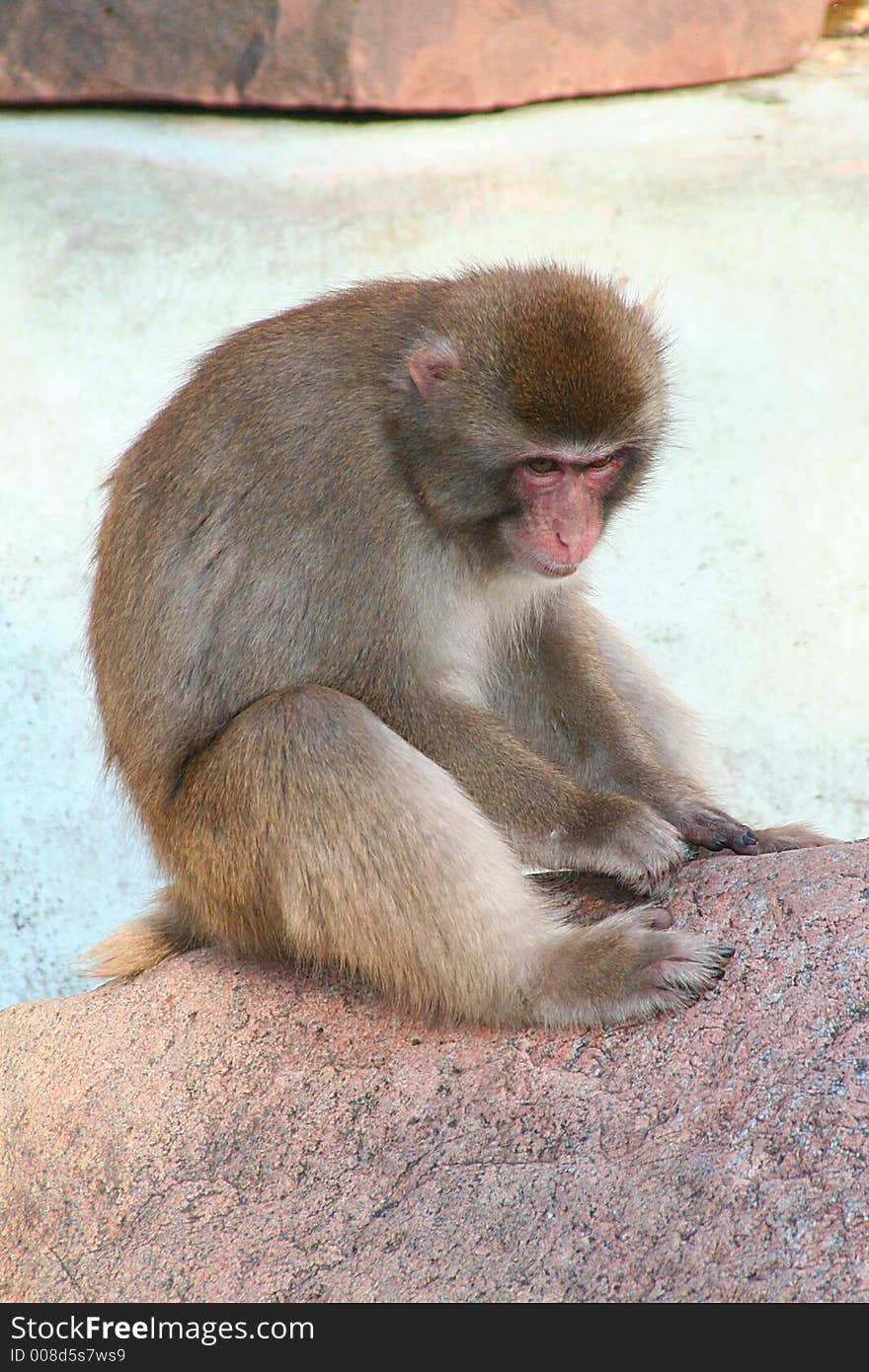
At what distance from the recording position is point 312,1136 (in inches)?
120

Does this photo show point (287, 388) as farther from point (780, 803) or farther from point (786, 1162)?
point (780, 803)

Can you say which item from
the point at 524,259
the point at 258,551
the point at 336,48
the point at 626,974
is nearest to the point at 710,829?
the point at 626,974

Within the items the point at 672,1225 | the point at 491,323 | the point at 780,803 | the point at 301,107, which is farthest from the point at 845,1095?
the point at 301,107

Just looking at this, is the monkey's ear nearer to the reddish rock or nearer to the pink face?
the pink face

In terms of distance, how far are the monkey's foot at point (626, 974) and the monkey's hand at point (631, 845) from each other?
0.63 ft

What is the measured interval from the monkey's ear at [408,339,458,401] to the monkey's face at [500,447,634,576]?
0.25 m

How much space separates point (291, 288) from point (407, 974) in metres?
4.82

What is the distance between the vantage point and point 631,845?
3287mm

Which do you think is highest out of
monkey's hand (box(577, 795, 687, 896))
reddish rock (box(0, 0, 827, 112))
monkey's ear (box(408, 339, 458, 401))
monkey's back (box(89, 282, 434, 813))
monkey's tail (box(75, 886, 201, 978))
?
reddish rock (box(0, 0, 827, 112))

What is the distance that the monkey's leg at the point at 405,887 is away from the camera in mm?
3020

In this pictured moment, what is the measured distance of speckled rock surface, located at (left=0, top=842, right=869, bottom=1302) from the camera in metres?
2.60

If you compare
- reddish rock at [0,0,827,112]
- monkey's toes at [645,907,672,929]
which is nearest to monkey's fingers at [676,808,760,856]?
monkey's toes at [645,907,672,929]

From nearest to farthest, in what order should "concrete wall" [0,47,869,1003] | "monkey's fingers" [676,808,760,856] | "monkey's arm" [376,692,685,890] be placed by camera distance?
"monkey's arm" [376,692,685,890] < "monkey's fingers" [676,808,760,856] < "concrete wall" [0,47,869,1003]

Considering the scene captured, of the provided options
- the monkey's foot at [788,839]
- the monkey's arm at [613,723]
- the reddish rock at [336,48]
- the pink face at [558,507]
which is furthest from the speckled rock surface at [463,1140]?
the reddish rock at [336,48]
